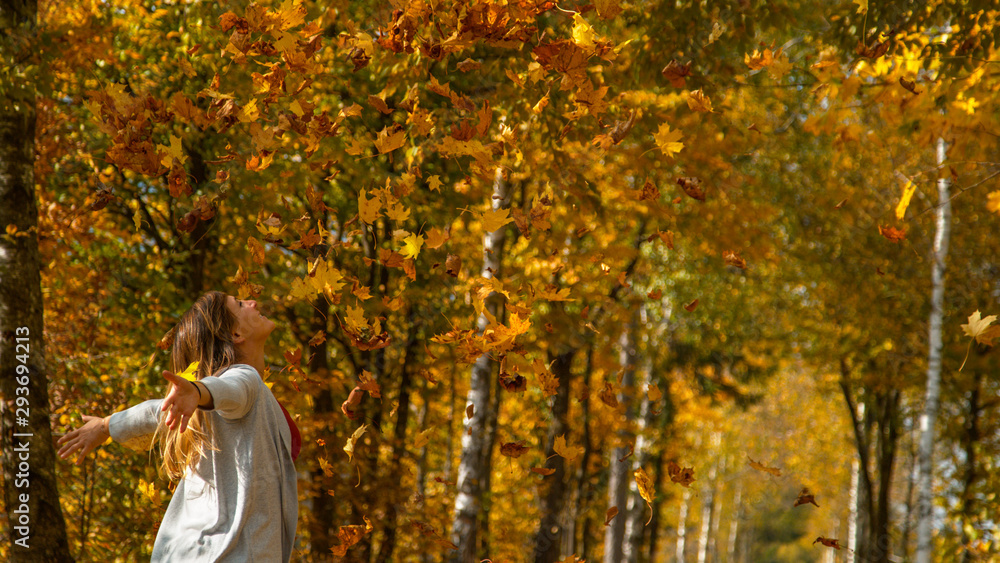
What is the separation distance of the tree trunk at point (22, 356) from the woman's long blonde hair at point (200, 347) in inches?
73.1

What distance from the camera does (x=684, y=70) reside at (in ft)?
10.2

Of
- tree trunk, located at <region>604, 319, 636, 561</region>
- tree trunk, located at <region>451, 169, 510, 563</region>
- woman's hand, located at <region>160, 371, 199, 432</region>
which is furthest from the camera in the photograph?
tree trunk, located at <region>604, 319, 636, 561</region>

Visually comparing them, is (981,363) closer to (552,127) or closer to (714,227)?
Result: (714,227)

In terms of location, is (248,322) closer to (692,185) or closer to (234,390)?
(234,390)

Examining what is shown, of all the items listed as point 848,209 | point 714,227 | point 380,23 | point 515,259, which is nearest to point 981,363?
point 848,209

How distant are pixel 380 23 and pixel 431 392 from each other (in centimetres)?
538

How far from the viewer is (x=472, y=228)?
296 inches

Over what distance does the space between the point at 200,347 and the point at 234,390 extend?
1.33 feet

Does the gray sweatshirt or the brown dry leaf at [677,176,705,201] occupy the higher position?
the brown dry leaf at [677,176,705,201]

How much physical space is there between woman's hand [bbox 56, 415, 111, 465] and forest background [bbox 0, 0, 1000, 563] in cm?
70

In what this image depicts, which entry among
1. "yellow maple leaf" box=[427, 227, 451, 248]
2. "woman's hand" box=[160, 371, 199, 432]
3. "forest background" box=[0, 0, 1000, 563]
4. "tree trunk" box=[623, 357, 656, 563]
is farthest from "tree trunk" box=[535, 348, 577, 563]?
"woman's hand" box=[160, 371, 199, 432]

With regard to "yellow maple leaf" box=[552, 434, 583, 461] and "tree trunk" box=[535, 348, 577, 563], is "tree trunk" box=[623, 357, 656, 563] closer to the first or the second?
"tree trunk" box=[535, 348, 577, 563]

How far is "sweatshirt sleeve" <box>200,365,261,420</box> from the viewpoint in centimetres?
201

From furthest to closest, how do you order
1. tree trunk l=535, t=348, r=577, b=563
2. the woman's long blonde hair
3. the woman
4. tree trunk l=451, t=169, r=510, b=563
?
tree trunk l=535, t=348, r=577, b=563 < tree trunk l=451, t=169, r=510, b=563 < the woman's long blonde hair < the woman
